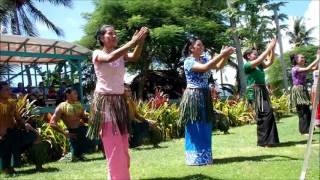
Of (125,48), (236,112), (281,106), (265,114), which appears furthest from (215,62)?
(281,106)

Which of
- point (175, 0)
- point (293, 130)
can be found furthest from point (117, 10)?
point (293, 130)

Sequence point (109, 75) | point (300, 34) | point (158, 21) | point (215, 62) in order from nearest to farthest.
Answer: point (109, 75) → point (215, 62) → point (158, 21) → point (300, 34)

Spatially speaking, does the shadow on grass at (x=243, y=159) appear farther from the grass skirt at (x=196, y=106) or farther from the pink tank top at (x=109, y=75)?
the pink tank top at (x=109, y=75)

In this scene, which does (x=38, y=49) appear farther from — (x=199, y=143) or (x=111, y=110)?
(x=111, y=110)

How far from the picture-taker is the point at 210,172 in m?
6.11

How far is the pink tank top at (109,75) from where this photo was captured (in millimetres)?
4895

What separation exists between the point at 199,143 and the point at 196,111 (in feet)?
1.42

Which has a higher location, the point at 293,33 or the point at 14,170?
the point at 293,33

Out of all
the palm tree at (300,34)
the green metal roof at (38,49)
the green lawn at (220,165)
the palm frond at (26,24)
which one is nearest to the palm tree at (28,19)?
the palm frond at (26,24)

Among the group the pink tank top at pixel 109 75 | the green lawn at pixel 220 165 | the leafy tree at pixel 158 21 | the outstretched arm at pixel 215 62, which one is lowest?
the green lawn at pixel 220 165

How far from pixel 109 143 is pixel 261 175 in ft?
6.23

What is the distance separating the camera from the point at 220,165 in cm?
667

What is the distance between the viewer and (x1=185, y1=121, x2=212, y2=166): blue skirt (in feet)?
22.2

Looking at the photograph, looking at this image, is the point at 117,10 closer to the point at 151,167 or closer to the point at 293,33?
the point at 151,167
